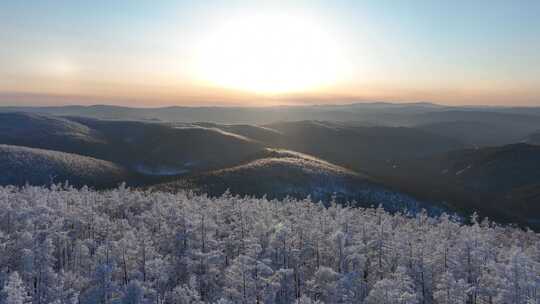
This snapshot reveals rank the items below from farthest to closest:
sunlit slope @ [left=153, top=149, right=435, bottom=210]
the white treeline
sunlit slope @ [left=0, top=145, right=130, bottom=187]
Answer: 1. sunlit slope @ [left=0, top=145, right=130, bottom=187]
2. sunlit slope @ [left=153, top=149, right=435, bottom=210]
3. the white treeline

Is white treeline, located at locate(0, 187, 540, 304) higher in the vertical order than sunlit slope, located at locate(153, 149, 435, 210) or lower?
higher

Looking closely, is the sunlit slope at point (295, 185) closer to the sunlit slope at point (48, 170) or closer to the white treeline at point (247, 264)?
the sunlit slope at point (48, 170)

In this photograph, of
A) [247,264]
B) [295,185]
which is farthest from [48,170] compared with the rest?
[247,264]

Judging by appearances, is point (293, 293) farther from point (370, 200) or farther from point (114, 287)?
point (370, 200)

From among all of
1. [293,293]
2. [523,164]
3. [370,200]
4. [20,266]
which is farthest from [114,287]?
[523,164]

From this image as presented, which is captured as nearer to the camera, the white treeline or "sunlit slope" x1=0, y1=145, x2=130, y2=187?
the white treeline

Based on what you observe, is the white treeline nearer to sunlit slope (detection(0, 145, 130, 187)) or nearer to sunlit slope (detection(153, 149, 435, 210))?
sunlit slope (detection(153, 149, 435, 210))

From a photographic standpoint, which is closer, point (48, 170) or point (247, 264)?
point (247, 264)

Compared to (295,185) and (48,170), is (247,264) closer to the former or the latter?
(295,185)

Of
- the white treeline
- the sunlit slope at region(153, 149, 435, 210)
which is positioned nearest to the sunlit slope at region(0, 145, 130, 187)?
the sunlit slope at region(153, 149, 435, 210)

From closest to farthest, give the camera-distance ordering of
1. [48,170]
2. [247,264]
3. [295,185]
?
[247,264]
[295,185]
[48,170]
